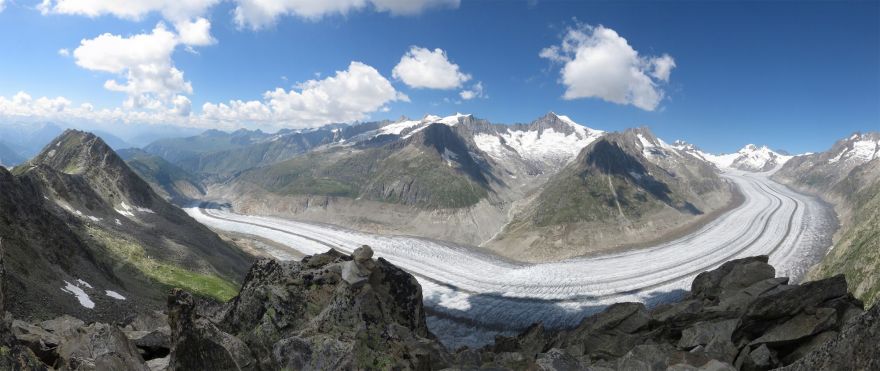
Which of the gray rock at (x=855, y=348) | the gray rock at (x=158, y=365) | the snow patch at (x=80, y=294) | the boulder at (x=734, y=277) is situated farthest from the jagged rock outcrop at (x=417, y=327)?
the snow patch at (x=80, y=294)

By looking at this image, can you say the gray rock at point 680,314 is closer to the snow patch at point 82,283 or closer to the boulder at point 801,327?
the boulder at point 801,327

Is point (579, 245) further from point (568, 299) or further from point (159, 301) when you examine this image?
point (159, 301)

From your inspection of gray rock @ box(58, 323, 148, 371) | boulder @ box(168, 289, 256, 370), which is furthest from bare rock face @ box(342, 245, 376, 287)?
boulder @ box(168, 289, 256, 370)

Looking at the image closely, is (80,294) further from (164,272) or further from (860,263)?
(860,263)

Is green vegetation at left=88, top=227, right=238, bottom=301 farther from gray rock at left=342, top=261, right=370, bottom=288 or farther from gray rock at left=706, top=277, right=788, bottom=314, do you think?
gray rock at left=706, top=277, right=788, bottom=314

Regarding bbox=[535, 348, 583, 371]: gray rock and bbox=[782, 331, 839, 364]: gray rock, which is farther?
bbox=[782, 331, 839, 364]: gray rock

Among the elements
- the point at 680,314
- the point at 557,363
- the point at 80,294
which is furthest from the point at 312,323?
the point at 80,294
